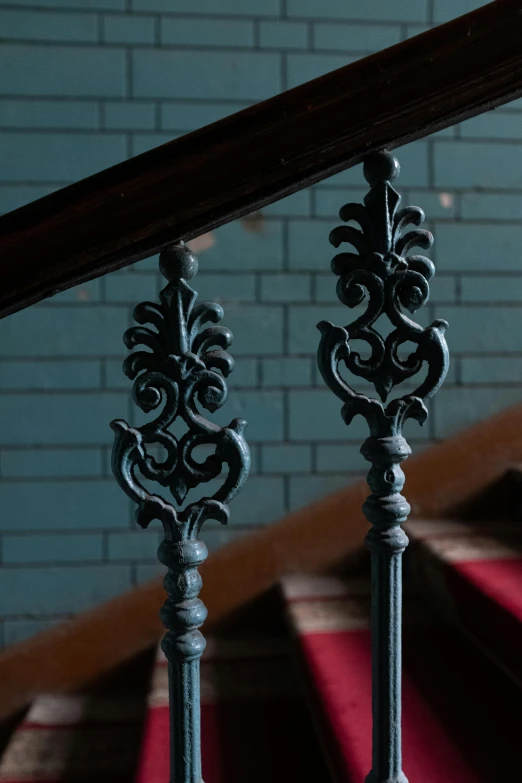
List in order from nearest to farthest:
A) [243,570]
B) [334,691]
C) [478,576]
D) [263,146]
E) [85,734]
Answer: [263,146]
[334,691]
[478,576]
[85,734]
[243,570]

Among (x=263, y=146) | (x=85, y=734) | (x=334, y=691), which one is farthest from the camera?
(x=85, y=734)

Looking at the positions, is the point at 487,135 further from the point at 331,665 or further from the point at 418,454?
the point at 331,665

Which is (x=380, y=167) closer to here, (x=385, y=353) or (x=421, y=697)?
(x=385, y=353)

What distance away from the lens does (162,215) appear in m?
0.58

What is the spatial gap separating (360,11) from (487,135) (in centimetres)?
59

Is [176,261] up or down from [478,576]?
up

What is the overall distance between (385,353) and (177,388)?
0.68 feet

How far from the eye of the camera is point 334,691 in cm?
126

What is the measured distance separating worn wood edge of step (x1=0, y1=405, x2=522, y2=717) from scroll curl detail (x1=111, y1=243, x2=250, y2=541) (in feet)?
4.88

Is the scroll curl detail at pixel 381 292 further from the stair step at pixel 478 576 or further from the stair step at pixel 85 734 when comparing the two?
the stair step at pixel 85 734

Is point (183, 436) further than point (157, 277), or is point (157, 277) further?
point (157, 277)

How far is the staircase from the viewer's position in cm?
113

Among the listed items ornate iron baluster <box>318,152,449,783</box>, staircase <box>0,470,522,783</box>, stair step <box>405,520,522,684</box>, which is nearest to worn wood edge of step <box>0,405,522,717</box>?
staircase <box>0,470,522,783</box>

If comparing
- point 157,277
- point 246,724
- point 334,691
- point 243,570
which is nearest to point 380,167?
point 334,691
